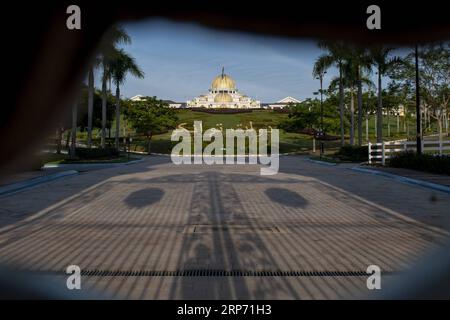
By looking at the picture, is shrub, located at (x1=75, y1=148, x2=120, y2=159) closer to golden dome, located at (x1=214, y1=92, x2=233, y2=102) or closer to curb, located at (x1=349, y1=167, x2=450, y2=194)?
curb, located at (x1=349, y1=167, x2=450, y2=194)

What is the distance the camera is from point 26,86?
5.05 feet

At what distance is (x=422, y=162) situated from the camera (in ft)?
78.1

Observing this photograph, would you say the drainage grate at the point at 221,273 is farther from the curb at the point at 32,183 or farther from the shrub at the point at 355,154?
the shrub at the point at 355,154

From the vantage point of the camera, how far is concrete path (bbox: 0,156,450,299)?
5.50 m

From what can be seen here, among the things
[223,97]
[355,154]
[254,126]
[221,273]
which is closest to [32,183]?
[221,273]

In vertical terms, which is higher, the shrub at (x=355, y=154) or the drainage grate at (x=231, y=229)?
the shrub at (x=355, y=154)

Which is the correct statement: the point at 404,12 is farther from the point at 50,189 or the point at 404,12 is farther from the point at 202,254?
the point at 50,189

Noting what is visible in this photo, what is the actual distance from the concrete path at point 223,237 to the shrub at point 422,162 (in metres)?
7.23

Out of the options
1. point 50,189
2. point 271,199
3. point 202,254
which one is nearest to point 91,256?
point 202,254

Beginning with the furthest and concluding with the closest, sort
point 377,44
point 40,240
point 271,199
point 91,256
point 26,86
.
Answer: point 271,199 → point 40,240 → point 91,256 → point 377,44 → point 26,86

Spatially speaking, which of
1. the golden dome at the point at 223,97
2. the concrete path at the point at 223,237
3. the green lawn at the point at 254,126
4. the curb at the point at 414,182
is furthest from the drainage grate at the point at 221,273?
the golden dome at the point at 223,97

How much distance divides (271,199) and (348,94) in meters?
62.8

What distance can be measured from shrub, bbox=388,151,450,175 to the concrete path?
7.23 meters

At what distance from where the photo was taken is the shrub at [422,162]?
21578 millimetres
